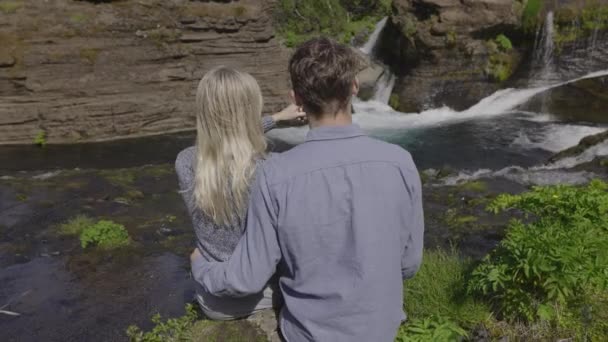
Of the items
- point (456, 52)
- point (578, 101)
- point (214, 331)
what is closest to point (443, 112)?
point (456, 52)

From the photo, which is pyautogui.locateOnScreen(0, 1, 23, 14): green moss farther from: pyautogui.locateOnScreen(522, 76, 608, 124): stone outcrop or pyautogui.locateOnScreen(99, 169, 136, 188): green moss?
pyautogui.locateOnScreen(522, 76, 608, 124): stone outcrop

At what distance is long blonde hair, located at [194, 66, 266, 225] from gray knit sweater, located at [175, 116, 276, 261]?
0.11 metres

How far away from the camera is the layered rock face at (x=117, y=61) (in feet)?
54.5

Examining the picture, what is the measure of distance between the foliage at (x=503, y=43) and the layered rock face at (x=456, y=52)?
0.51 feet

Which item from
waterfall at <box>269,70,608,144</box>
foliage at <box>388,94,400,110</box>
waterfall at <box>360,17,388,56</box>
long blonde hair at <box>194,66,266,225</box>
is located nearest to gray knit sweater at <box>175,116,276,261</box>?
long blonde hair at <box>194,66,266,225</box>

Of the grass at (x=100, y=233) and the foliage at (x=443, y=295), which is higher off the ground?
the foliage at (x=443, y=295)

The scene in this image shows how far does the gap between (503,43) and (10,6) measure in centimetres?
1695

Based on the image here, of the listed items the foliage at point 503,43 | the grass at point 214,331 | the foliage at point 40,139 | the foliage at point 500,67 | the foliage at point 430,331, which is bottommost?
the foliage at point 40,139

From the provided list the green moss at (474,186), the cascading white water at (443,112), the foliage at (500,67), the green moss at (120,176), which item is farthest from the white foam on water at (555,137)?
the green moss at (120,176)

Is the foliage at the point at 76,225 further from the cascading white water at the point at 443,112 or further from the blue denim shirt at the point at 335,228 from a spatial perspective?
the cascading white water at the point at 443,112

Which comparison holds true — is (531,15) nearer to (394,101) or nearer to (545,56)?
(545,56)

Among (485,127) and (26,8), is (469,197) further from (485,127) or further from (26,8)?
(26,8)

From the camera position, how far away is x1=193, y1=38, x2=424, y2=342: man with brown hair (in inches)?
91.8

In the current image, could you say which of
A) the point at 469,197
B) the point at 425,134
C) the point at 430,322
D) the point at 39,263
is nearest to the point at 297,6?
the point at 425,134
